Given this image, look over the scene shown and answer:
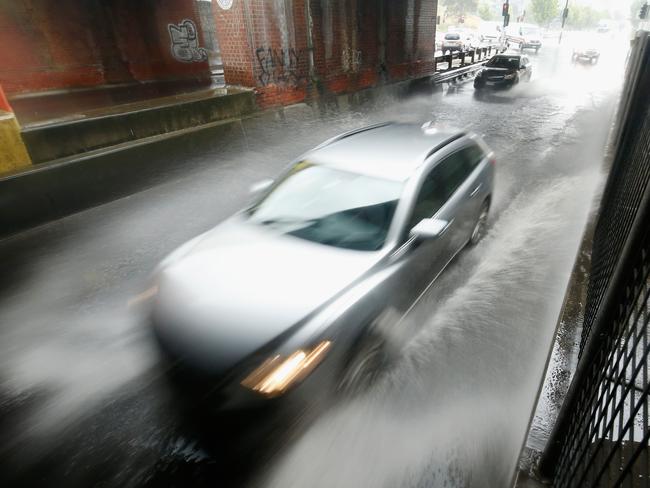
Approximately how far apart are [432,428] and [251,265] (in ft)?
6.27

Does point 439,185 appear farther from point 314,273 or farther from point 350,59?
point 350,59

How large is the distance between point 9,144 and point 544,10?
363 feet

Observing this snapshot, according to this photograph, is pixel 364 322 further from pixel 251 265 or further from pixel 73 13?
pixel 73 13

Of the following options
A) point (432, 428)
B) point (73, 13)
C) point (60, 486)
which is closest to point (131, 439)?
point (60, 486)

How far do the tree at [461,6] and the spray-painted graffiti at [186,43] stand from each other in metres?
96.5

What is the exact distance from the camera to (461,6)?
298ft

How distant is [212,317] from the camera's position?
2.76 m

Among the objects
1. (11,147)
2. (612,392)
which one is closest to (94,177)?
(11,147)

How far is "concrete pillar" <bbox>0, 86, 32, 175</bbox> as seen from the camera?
5941 millimetres

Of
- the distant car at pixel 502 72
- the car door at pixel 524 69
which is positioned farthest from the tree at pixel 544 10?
the distant car at pixel 502 72

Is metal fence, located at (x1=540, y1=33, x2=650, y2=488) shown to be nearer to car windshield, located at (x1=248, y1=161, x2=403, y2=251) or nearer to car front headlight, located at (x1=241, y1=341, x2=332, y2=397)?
car front headlight, located at (x1=241, y1=341, x2=332, y2=397)

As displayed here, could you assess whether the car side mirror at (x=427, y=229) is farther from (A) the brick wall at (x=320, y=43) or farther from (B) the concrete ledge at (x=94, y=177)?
(A) the brick wall at (x=320, y=43)

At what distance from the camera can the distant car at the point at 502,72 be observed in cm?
1742

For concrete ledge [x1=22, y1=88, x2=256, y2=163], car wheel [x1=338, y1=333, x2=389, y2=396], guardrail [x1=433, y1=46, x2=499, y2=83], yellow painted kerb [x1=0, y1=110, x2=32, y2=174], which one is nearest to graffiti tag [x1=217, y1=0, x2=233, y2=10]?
concrete ledge [x1=22, y1=88, x2=256, y2=163]
